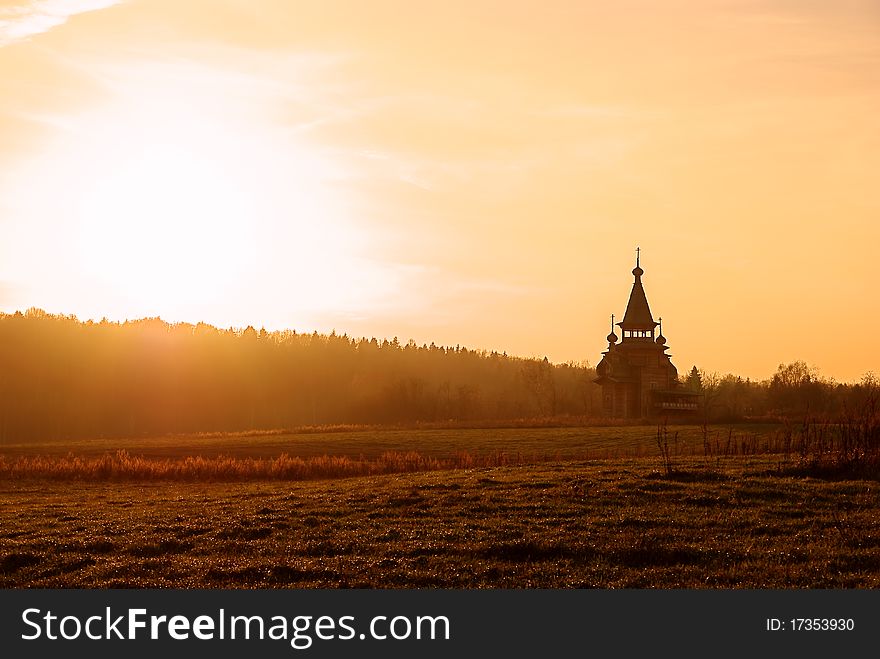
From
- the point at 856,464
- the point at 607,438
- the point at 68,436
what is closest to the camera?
the point at 856,464

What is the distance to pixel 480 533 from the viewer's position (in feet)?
64.1

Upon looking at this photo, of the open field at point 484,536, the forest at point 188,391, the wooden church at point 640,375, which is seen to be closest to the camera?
the open field at point 484,536

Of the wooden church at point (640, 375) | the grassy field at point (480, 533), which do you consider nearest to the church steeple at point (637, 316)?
the wooden church at point (640, 375)

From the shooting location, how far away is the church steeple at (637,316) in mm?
100500

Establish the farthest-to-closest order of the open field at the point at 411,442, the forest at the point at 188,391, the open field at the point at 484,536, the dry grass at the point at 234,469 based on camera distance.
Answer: the forest at the point at 188,391, the open field at the point at 411,442, the dry grass at the point at 234,469, the open field at the point at 484,536

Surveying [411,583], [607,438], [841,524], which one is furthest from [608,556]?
[607,438]

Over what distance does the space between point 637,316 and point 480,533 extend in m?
83.7

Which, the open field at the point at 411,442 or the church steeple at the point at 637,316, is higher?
the church steeple at the point at 637,316

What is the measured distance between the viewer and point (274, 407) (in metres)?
167

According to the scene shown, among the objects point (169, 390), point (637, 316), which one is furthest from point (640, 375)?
point (169, 390)

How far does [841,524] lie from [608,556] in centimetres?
590

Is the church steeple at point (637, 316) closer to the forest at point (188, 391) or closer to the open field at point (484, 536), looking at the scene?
the forest at point (188, 391)

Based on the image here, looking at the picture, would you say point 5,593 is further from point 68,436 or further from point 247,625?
point 68,436

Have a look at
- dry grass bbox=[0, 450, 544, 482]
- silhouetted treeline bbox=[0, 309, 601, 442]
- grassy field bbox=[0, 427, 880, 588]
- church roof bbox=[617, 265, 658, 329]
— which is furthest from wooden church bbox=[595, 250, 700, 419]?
grassy field bbox=[0, 427, 880, 588]
